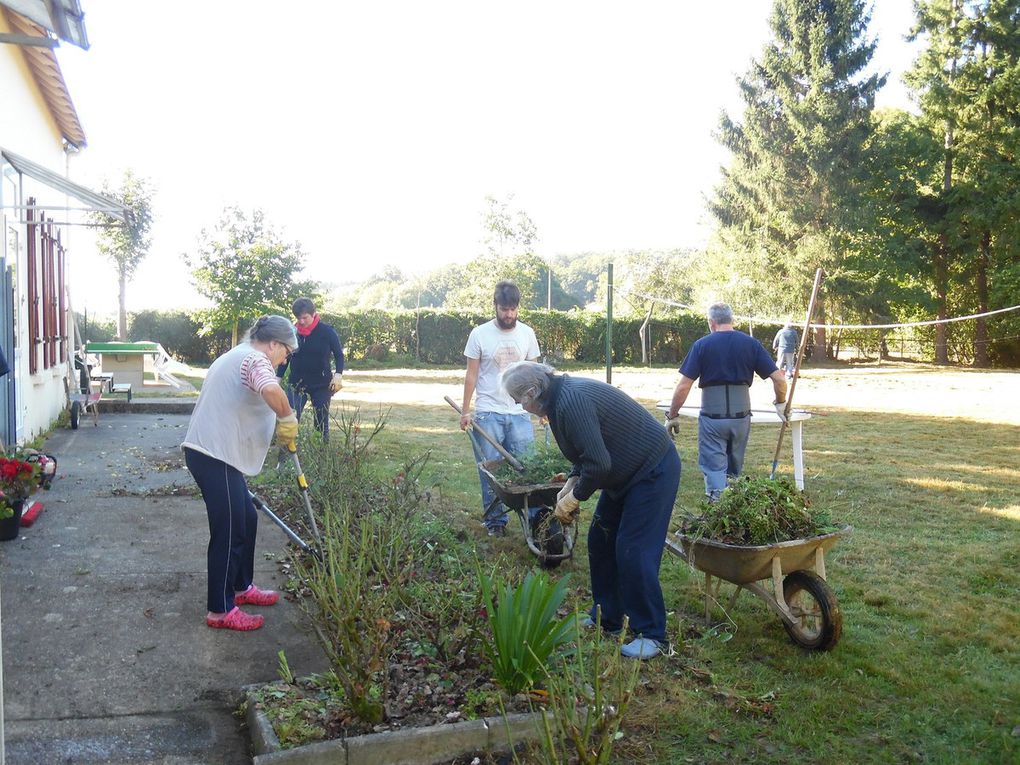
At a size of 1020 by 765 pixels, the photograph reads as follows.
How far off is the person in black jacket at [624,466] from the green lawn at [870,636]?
310mm

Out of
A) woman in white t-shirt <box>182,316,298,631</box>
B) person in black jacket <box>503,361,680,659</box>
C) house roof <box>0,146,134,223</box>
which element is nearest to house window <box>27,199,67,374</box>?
house roof <box>0,146,134,223</box>

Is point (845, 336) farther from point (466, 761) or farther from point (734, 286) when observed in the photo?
point (466, 761)

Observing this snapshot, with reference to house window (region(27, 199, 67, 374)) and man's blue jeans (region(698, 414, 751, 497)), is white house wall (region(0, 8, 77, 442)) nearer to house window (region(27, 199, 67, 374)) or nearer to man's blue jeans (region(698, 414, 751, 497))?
house window (region(27, 199, 67, 374))

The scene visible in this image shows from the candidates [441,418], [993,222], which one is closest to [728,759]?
[441,418]

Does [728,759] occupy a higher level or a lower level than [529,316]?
lower

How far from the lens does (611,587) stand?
4578 millimetres

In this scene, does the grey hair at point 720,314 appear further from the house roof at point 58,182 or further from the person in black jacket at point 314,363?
the house roof at point 58,182

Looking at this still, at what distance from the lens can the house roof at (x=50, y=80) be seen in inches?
346

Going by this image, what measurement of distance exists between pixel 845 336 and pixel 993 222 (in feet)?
22.5

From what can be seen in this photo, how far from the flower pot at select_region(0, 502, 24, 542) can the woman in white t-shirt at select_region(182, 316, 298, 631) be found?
2.09 metres

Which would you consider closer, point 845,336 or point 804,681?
point 804,681

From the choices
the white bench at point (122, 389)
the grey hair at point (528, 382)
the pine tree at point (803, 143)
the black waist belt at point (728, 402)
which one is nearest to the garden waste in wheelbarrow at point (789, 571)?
the grey hair at point (528, 382)

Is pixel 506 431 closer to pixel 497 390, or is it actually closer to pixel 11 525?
pixel 497 390

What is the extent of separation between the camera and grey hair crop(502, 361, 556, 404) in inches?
163
